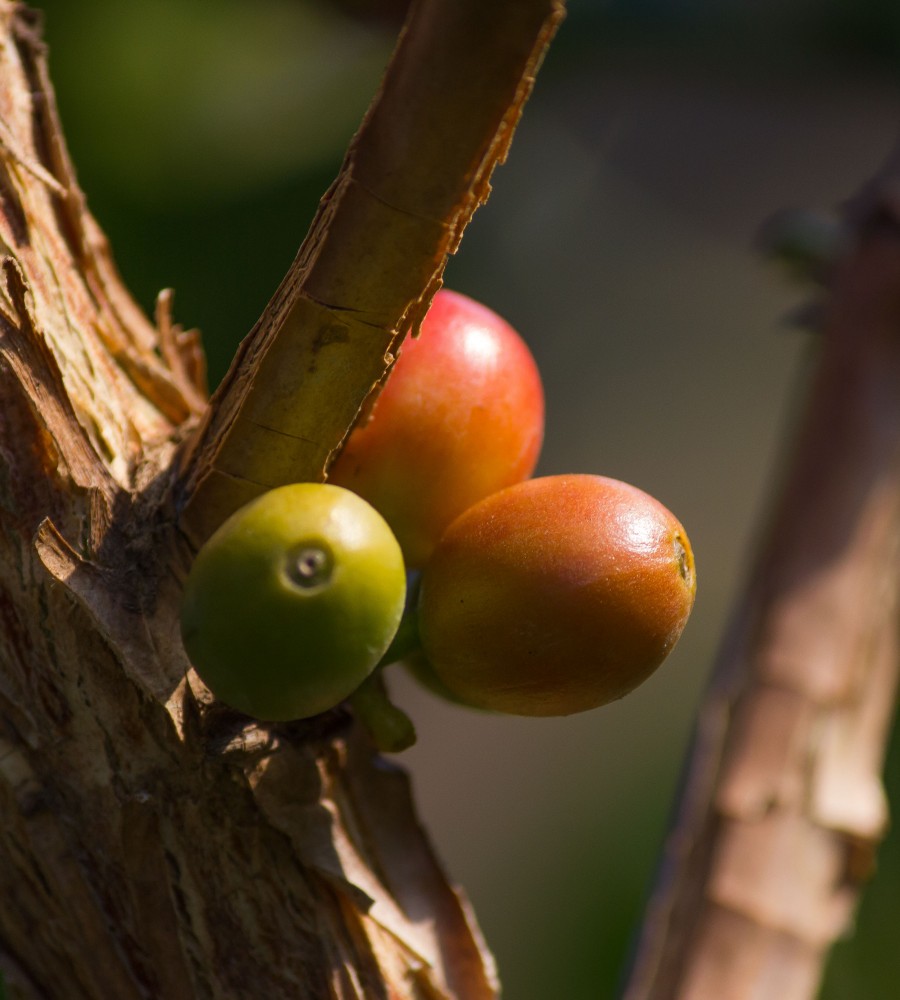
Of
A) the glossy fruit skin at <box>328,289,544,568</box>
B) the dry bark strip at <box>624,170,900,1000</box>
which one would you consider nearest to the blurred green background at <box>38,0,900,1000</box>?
the dry bark strip at <box>624,170,900,1000</box>

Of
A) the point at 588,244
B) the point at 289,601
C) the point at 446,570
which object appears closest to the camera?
the point at 289,601

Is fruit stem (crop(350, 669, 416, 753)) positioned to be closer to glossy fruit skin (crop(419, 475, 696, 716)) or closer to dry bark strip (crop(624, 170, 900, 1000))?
glossy fruit skin (crop(419, 475, 696, 716))

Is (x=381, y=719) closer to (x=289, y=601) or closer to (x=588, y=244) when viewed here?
(x=289, y=601)

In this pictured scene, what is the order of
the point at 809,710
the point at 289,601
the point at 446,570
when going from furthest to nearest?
the point at 809,710 < the point at 446,570 < the point at 289,601

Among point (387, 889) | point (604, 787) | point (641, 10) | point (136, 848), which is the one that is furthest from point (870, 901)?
point (641, 10)

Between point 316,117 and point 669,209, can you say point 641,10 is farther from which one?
point 316,117

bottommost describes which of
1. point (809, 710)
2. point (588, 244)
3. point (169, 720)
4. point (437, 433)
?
point (169, 720)

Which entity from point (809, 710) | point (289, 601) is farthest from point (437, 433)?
point (809, 710)
